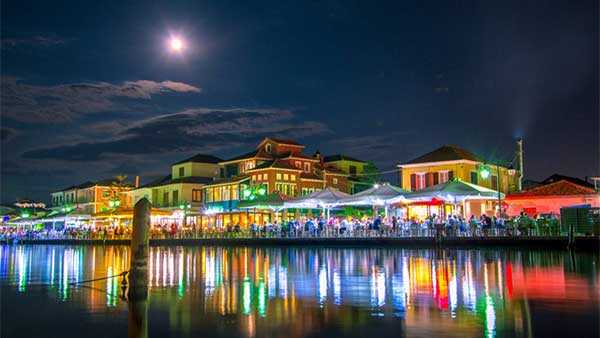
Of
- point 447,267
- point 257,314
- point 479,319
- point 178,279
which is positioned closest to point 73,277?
point 178,279

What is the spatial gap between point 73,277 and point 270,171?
4087cm

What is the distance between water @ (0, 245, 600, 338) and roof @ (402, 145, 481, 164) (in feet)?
95.7

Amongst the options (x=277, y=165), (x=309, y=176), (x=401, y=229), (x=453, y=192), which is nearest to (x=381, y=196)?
(x=401, y=229)

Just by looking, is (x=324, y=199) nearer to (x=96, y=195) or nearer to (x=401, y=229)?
(x=401, y=229)

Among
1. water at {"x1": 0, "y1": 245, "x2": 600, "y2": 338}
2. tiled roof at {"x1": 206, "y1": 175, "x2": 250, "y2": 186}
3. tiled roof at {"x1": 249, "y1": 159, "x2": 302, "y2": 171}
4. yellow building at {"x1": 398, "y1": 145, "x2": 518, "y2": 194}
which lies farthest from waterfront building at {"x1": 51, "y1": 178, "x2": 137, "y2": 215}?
water at {"x1": 0, "y1": 245, "x2": 600, "y2": 338}

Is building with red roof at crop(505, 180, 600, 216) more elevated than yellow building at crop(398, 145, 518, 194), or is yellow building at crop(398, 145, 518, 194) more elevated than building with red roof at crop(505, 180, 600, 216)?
yellow building at crop(398, 145, 518, 194)

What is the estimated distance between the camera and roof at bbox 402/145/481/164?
44.6 metres

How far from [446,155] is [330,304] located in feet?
123

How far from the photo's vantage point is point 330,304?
31.5 feet

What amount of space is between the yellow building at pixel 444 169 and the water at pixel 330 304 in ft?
95.0

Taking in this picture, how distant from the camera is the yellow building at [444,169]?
44312 millimetres

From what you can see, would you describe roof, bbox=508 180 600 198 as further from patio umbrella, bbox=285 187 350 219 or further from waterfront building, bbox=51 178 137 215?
waterfront building, bbox=51 178 137 215

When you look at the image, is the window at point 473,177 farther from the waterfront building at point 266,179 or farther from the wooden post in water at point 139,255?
the wooden post in water at point 139,255

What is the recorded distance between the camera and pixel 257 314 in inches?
344
